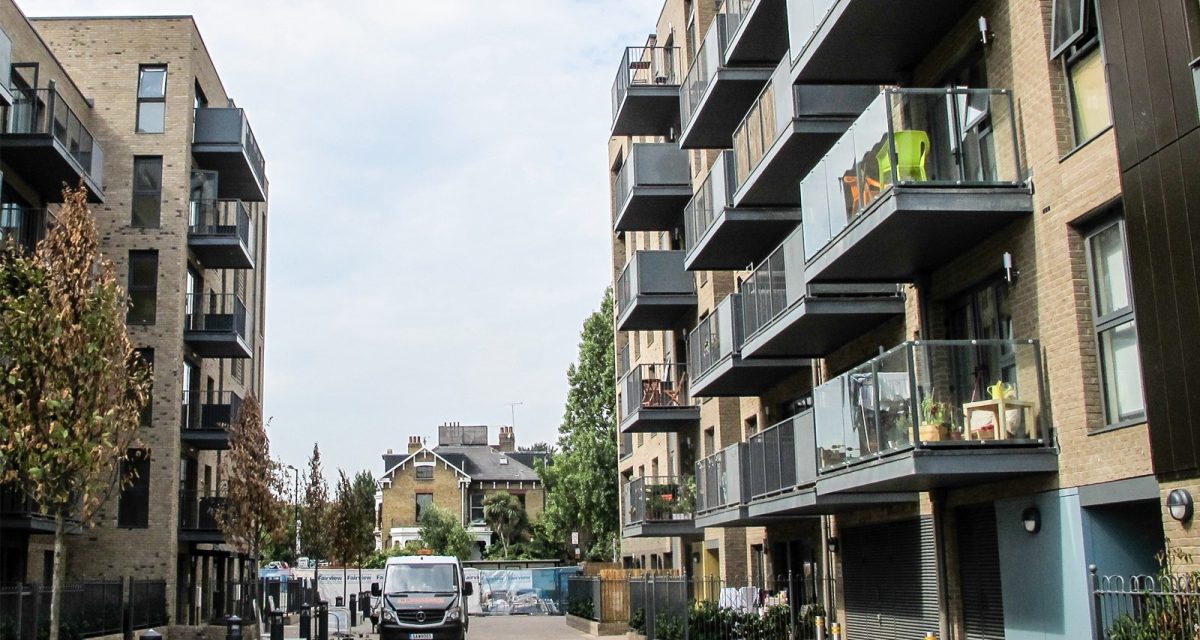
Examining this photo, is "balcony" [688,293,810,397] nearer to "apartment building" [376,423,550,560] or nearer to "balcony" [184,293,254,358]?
"balcony" [184,293,254,358]

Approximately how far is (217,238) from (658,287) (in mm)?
12071

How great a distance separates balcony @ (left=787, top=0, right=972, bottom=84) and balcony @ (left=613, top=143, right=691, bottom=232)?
39.1ft

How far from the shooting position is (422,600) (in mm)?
26453

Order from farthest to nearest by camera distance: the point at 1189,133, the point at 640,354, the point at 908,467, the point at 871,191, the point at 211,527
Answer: the point at 640,354
the point at 211,527
the point at 871,191
the point at 908,467
the point at 1189,133

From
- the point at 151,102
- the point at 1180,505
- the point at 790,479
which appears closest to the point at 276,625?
the point at 790,479

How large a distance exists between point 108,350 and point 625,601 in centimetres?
1820

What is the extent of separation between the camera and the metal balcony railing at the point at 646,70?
100 ft

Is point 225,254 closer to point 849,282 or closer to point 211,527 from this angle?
point 211,527

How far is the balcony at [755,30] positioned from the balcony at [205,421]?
1745cm

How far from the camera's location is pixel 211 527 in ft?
110

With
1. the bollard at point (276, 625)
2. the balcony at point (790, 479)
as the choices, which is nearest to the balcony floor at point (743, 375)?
the balcony at point (790, 479)

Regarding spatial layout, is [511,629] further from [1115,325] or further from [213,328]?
[1115,325]

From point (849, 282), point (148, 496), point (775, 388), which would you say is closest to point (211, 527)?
point (148, 496)

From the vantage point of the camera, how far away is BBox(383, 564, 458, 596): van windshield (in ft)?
87.8
